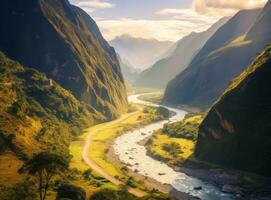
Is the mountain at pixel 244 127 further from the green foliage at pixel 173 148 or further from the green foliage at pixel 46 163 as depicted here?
the green foliage at pixel 46 163

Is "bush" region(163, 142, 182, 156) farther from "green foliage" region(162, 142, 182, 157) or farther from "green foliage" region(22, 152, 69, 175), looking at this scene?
"green foliage" region(22, 152, 69, 175)

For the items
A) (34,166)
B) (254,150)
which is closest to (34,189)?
(34,166)

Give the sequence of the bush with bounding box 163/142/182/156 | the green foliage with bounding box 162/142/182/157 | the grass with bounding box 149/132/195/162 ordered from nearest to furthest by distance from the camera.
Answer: the grass with bounding box 149/132/195/162 < the green foliage with bounding box 162/142/182/157 < the bush with bounding box 163/142/182/156

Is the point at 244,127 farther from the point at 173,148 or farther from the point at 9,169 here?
the point at 9,169

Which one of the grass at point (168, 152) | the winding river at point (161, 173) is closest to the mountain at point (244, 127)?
the grass at point (168, 152)

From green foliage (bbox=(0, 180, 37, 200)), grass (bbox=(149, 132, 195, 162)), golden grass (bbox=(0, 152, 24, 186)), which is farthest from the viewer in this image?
grass (bbox=(149, 132, 195, 162))

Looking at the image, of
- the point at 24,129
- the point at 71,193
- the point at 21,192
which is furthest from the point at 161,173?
the point at 21,192

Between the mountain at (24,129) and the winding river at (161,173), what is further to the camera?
the mountain at (24,129)

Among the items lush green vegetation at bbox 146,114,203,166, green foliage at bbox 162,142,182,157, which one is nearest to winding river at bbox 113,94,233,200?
lush green vegetation at bbox 146,114,203,166
